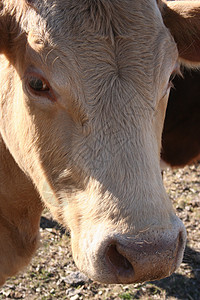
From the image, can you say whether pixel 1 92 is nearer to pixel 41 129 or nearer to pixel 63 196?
pixel 41 129

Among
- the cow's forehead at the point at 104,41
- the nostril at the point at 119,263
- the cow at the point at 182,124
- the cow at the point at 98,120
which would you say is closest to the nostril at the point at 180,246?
the cow at the point at 98,120

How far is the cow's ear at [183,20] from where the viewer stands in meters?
3.13

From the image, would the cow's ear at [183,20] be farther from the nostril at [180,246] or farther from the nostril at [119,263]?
the nostril at [119,263]

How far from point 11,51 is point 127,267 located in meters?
1.57

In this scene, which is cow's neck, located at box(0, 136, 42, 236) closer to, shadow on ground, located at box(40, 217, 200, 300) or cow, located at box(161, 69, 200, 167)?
shadow on ground, located at box(40, 217, 200, 300)

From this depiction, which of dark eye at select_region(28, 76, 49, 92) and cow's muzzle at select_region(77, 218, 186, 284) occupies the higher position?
dark eye at select_region(28, 76, 49, 92)

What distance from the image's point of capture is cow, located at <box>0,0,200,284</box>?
7.24 feet

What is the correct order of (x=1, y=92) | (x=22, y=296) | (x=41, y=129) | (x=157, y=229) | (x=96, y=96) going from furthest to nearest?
(x=22, y=296)
(x=1, y=92)
(x=41, y=129)
(x=96, y=96)
(x=157, y=229)

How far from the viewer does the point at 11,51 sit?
2777mm

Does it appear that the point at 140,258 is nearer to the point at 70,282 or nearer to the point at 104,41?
the point at 104,41

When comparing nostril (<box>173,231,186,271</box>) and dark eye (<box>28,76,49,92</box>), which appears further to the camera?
dark eye (<box>28,76,49,92</box>)

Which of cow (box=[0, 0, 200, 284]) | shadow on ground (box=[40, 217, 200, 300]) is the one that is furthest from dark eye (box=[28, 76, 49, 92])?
shadow on ground (box=[40, 217, 200, 300])

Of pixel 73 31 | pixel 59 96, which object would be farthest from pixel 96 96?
pixel 73 31

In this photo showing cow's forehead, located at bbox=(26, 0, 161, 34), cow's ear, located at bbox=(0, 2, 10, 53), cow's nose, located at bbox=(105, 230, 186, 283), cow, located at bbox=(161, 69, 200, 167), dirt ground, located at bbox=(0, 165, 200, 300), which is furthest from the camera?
cow, located at bbox=(161, 69, 200, 167)
